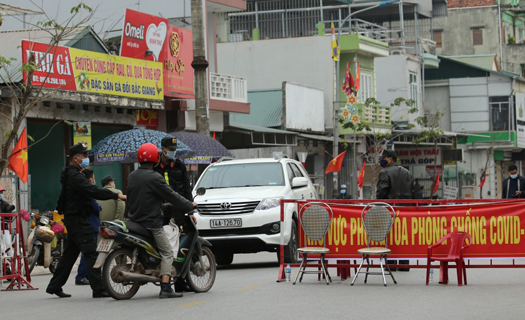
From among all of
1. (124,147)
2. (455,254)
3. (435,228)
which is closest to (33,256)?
(124,147)

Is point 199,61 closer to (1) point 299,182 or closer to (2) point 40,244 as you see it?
(1) point 299,182

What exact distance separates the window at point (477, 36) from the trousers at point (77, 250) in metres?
55.1

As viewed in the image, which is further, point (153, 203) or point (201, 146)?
point (201, 146)

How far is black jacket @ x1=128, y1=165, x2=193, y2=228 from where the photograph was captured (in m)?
10.6

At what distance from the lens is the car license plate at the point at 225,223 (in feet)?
50.6

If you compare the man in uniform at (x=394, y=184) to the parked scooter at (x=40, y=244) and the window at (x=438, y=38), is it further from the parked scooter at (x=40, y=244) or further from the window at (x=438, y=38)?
the window at (x=438, y=38)

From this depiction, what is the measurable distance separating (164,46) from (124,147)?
652cm

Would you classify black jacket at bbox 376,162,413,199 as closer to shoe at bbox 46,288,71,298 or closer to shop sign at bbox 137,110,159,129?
shoe at bbox 46,288,71,298

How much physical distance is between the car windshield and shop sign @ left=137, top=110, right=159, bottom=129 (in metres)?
10.2

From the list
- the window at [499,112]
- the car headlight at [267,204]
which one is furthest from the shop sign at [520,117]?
the car headlight at [267,204]

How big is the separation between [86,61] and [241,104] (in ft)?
32.0

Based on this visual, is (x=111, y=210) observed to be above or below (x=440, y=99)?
below

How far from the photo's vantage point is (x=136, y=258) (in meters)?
10.6

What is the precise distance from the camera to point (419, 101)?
5012 cm
